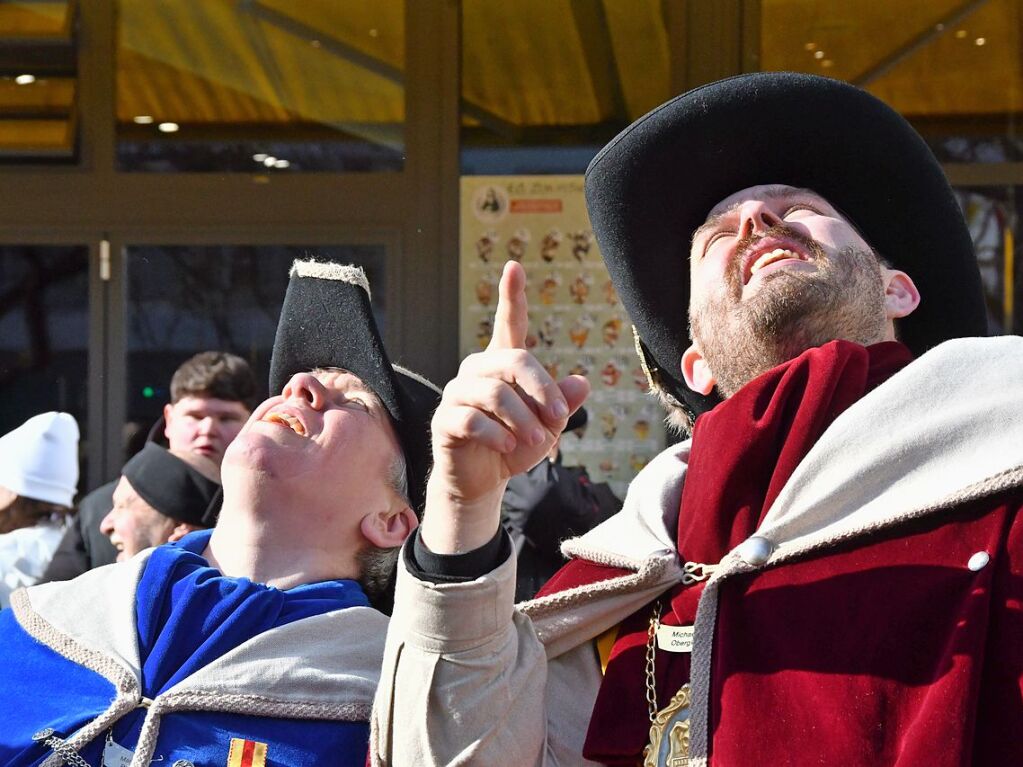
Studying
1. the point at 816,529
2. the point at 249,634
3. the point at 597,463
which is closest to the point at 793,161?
the point at 816,529

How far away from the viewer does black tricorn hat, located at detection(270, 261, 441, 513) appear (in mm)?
2779

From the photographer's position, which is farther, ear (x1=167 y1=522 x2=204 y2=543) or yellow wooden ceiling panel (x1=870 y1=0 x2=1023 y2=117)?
yellow wooden ceiling panel (x1=870 y1=0 x2=1023 y2=117)

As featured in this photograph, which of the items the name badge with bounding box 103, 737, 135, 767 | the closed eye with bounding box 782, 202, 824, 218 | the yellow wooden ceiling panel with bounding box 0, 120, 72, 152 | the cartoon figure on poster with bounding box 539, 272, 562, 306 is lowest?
the name badge with bounding box 103, 737, 135, 767

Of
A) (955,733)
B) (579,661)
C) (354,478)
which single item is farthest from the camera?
(354,478)

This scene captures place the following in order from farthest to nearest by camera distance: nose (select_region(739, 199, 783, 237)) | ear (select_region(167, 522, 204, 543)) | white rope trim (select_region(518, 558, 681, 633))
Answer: ear (select_region(167, 522, 204, 543))
nose (select_region(739, 199, 783, 237))
white rope trim (select_region(518, 558, 681, 633))

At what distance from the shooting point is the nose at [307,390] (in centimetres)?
275

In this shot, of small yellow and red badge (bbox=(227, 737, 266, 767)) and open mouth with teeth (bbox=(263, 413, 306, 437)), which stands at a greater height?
open mouth with teeth (bbox=(263, 413, 306, 437))

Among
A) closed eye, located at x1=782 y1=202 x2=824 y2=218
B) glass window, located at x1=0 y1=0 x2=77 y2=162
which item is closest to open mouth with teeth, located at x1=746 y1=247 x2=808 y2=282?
closed eye, located at x1=782 y1=202 x2=824 y2=218

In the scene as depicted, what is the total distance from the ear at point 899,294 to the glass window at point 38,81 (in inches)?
152

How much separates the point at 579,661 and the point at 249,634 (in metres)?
0.62

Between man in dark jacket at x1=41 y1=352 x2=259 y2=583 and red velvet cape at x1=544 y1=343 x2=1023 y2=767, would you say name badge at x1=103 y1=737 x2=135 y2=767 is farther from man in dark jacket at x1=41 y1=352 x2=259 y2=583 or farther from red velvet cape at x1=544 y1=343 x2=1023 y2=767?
man in dark jacket at x1=41 y1=352 x2=259 y2=583

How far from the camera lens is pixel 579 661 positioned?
2062 mm

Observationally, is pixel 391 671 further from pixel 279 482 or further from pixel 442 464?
pixel 279 482

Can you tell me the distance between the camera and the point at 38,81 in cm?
551
